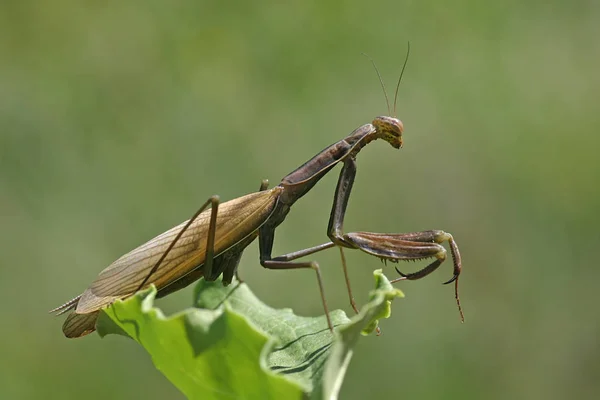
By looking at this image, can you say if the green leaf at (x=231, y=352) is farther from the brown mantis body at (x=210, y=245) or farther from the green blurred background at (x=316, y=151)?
the green blurred background at (x=316, y=151)

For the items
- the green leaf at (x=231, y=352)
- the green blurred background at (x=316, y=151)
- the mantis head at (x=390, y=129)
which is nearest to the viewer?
the green leaf at (x=231, y=352)

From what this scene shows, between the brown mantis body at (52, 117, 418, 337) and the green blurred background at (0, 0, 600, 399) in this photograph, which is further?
the green blurred background at (0, 0, 600, 399)

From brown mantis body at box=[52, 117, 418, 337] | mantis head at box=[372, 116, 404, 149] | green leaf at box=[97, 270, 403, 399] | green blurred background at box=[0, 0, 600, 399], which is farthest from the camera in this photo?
green blurred background at box=[0, 0, 600, 399]

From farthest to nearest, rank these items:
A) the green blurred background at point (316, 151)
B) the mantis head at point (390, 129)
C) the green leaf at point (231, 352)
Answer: the green blurred background at point (316, 151) → the mantis head at point (390, 129) → the green leaf at point (231, 352)

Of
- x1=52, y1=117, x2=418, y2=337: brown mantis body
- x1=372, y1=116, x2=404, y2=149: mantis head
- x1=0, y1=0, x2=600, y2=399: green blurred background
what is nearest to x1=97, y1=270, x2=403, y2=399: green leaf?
x1=52, y1=117, x2=418, y2=337: brown mantis body

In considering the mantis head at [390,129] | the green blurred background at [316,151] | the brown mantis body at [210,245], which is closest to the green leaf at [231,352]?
the brown mantis body at [210,245]

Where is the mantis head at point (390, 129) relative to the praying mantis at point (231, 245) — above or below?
above

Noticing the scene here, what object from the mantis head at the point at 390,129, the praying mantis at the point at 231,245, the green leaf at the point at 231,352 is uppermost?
the mantis head at the point at 390,129

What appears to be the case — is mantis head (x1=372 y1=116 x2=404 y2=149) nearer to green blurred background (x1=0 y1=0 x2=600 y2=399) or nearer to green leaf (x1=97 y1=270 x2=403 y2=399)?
green leaf (x1=97 y1=270 x2=403 y2=399)
